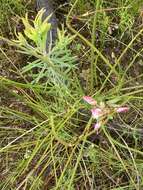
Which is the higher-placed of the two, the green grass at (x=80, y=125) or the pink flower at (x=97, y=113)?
the pink flower at (x=97, y=113)

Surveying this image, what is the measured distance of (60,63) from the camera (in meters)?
1.17

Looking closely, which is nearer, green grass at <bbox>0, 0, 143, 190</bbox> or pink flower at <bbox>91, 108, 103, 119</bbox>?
pink flower at <bbox>91, 108, 103, 119</bbox>

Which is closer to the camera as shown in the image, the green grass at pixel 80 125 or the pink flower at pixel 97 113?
the pink flower at pixel 97 113

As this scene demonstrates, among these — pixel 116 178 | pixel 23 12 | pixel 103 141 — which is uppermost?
pixel 23 12

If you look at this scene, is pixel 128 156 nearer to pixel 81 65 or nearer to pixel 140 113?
pixel 140 113

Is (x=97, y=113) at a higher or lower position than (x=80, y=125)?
higher

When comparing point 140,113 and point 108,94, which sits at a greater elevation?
point 108,94

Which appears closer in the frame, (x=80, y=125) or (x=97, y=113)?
(x=97, y=113)

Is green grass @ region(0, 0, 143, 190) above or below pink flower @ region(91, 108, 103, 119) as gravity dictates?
below

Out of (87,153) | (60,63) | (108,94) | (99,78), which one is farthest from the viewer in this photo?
(99,78)

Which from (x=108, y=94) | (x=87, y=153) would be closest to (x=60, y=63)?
(x=108, y=94)

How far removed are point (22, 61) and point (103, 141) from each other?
19.0 inches

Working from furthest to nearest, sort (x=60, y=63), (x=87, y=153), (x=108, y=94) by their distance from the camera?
(x=87, y=153), (x=108, y=94), (x=60, y=63)

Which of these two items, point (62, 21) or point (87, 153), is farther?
point (62, 21)
